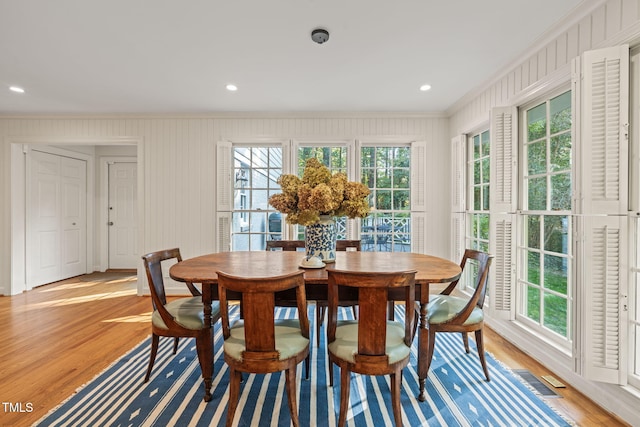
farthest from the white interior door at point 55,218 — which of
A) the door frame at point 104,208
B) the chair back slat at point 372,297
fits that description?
the chair back slat at point 372,297

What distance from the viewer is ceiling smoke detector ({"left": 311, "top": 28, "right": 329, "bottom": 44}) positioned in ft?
6.98

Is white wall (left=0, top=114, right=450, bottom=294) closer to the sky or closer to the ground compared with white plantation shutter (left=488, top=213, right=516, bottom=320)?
closer to the sky

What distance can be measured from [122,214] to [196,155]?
271cm

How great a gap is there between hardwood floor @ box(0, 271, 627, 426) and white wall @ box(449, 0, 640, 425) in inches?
3.5

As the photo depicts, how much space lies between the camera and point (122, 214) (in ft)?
18.1

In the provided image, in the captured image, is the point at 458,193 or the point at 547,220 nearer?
the point at 547,220

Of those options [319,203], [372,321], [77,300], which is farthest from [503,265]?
[77,300]

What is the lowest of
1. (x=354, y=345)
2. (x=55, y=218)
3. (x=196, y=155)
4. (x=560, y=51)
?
(x=354, y=345)

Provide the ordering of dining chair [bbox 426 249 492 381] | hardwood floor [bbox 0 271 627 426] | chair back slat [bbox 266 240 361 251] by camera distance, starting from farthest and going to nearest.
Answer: chair back slat [bbox 266 240 361 251] → dining chair [bbox 426 249 492 381] → hardwood floor [bbox 0 271 627 426]

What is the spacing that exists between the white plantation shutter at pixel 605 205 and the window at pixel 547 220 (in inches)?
16.8

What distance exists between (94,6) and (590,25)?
3.24m

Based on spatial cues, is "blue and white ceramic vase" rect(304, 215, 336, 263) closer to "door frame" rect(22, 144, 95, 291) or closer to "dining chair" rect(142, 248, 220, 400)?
"dining chair" rect(142, 248, 220, 400)

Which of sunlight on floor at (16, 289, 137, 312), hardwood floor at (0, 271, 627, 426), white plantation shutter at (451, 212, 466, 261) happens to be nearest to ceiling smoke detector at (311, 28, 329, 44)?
white plantation shutter at (451, 212, 466, 261)

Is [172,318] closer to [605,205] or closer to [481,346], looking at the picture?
[481,346]
